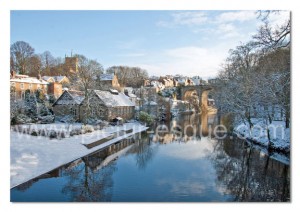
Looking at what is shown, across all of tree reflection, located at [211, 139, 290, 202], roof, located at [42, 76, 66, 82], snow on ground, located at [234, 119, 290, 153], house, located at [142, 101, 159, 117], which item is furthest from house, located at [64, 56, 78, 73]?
snow on ground, located at [234, 119, 290, 153]

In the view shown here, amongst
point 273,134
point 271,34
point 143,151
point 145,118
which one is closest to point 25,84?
point 143,151

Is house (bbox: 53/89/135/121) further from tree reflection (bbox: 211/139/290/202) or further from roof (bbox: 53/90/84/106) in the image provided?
tree reflection (bbox: 211/139/290/202)

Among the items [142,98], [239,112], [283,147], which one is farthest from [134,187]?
[142,98]

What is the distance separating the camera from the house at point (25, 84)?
29.8 feet

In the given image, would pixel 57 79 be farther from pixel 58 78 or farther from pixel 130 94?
pixel 130 94

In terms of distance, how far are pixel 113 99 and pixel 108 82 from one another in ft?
3.92

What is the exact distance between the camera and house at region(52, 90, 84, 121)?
49.4 feet

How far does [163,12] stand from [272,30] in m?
2.67

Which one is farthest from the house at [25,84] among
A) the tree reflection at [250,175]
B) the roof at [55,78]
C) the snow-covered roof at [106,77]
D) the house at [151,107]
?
the house at [151,107]

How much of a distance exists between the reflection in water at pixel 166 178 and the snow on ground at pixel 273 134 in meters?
0.74

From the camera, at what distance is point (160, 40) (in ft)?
23.5
